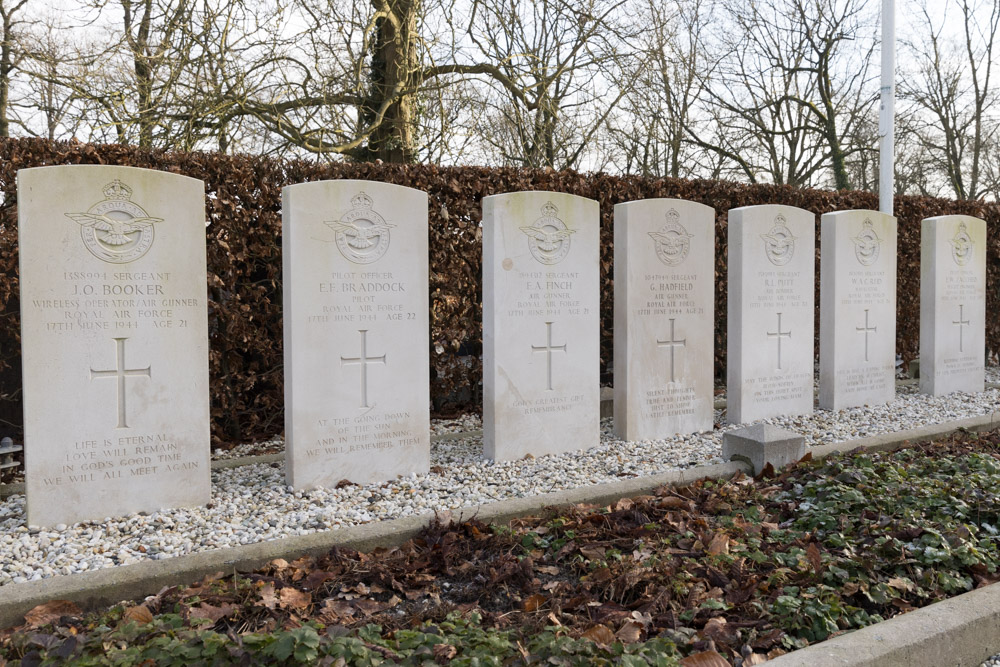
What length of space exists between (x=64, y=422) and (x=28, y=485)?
35cm

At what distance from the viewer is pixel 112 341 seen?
3852 millimetres

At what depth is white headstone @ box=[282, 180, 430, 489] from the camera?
4.33 meters

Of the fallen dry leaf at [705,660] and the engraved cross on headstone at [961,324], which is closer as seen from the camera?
the fallen dry leaf at [705,660]

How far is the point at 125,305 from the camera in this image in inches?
153

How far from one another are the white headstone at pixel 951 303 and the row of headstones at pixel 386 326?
80cm

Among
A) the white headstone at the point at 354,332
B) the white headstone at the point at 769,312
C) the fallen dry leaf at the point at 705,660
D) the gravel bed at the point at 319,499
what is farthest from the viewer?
the white headstone at the point at 769,312

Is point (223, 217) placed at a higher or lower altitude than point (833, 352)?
higher

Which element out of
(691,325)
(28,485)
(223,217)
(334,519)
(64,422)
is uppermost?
(223,217)

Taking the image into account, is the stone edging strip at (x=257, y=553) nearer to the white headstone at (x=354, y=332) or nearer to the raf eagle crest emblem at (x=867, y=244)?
the white headstone at (x=354, y=332)

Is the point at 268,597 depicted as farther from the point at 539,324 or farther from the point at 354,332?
the point at 539,324

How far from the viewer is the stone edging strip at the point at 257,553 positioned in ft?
8.90

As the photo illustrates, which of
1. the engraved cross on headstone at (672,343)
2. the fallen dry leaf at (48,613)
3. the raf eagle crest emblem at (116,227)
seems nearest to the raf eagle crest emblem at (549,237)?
the engraved cross on headstone at (672,343)

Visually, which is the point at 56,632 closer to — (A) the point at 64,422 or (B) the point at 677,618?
Result: (A) the point at 64,422

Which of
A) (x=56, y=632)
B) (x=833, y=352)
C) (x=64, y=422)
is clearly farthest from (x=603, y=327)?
(x=56, y=632)
